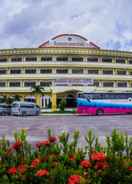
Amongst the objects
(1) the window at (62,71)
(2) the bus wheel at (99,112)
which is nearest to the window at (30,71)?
(1) the window at (62,71)

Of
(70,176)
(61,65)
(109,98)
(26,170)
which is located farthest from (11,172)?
(61,65)

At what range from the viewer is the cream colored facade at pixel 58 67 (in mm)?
66875

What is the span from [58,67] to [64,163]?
6242 cm

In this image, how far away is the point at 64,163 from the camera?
4.84m

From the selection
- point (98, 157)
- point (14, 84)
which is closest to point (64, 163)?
point (98, 157)

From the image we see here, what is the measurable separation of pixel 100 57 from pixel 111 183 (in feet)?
212

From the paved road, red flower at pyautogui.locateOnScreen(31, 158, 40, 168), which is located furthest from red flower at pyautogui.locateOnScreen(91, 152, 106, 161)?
the paved road

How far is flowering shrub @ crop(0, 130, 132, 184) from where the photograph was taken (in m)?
4.24

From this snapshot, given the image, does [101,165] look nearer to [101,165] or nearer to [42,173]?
[101,165]

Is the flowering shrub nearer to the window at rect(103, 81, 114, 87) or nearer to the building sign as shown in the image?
the building sign

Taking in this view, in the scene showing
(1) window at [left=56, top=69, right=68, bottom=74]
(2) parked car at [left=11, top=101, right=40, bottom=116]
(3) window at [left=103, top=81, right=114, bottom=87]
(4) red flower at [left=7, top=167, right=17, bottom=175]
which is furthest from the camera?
(3) window at [left=103, top=81, right=114, bottom=87]

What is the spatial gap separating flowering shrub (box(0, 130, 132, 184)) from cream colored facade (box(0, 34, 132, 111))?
6036 centimetres

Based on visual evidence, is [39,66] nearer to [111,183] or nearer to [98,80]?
[98,80]

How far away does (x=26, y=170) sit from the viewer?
4.55 metres
